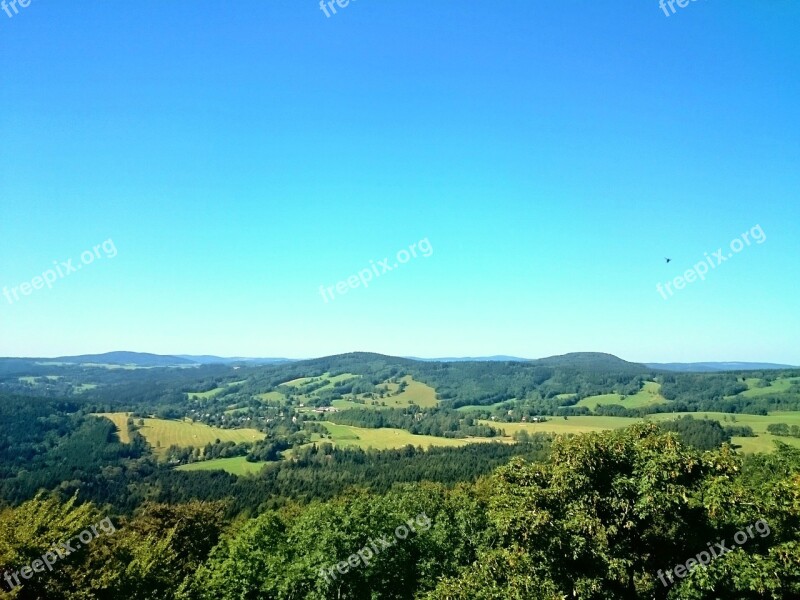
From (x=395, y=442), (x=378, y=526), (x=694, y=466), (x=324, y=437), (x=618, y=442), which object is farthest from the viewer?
(x=324, y=437)

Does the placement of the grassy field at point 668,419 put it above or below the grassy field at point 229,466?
above

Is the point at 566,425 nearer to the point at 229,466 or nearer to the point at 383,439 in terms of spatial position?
the point at 383,439

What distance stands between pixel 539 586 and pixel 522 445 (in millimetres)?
134989

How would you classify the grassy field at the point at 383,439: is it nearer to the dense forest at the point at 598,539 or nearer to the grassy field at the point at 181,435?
the grassy field at the point at 181,435

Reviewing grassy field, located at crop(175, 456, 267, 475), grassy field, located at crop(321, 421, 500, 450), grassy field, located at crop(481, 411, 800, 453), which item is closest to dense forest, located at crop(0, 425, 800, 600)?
grassy field, located at crop(481, 411, 800, 453)

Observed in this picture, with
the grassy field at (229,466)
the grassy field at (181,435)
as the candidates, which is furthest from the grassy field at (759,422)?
the grassy field at (181,435)

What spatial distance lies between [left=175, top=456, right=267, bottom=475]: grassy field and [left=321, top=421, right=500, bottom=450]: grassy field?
31.9 meters

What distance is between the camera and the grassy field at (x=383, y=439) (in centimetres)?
15962

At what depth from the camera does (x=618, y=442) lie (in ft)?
64.4

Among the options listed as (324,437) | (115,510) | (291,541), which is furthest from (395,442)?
(291,541)

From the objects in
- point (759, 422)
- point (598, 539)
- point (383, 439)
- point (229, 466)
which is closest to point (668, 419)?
point (759, 422)

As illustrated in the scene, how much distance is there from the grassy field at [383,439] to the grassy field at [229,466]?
1257 inches

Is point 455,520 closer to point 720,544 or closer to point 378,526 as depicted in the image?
point 378,526

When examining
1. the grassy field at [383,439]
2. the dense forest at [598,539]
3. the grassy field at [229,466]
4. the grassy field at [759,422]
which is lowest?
the grassy field at [229,466]
